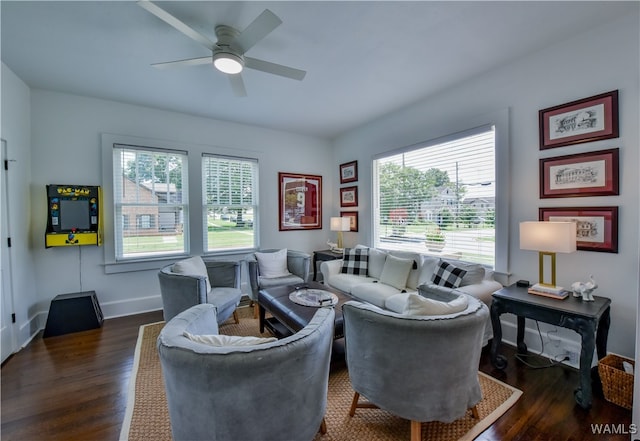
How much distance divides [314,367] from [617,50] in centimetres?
320

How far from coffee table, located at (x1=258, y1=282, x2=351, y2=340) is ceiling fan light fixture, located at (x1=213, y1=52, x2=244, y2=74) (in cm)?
208

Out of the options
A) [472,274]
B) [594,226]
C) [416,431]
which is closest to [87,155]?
[416,431]

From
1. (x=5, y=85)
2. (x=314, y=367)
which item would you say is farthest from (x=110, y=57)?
(x=314, y=367)

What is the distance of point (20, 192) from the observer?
9.24ft

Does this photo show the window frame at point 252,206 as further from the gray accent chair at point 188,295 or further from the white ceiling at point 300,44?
the gray accent chair at point 188,295

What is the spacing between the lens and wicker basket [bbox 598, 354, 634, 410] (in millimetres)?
1773

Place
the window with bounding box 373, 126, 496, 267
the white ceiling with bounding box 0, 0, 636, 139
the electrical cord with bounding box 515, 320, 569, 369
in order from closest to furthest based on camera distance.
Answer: the white ceiling with bounding box 0, 0, 636, 139
the electrical cord with bounding box 515, 320, 569, 369
the window with bounding box 373, 126, 496, 267

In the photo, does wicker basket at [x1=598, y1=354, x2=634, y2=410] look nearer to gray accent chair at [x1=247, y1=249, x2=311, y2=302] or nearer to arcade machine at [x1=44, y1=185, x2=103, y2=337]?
gray accent chair at [x1=247, y1=249, x2=311, y2=302]

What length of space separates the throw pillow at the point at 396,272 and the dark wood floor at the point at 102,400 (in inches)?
41.1

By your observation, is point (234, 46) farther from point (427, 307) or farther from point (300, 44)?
→ point (427, 307)

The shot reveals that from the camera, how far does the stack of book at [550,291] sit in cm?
213

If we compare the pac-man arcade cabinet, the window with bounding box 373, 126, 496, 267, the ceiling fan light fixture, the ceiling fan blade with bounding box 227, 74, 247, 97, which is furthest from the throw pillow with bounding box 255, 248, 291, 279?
the ceiling fan light fixture

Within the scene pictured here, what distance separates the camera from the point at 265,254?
12.4 ft

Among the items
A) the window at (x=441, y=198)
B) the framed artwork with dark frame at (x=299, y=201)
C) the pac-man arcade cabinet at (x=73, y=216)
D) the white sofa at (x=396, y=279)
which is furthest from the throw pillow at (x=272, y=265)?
the pac-man arcade cabinet at (x=73, y=216)
